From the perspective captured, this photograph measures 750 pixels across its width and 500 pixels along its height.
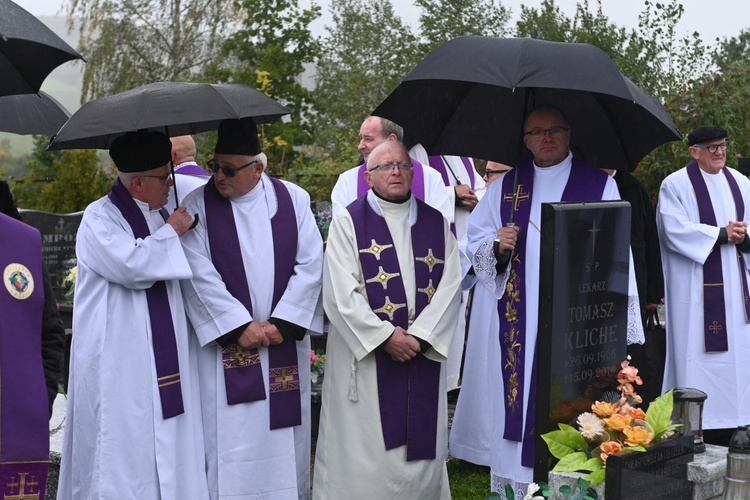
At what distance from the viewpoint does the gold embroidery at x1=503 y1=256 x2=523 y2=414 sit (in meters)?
5.79

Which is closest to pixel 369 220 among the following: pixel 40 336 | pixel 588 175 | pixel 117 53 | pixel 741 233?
pixel 588 175

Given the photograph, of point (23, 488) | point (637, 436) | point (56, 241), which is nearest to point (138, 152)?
point (23, 488)

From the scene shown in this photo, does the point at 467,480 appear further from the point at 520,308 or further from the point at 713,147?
the point at 713,147

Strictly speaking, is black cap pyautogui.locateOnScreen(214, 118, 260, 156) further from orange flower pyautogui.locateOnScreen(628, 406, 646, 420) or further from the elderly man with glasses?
the elderly man with glasses

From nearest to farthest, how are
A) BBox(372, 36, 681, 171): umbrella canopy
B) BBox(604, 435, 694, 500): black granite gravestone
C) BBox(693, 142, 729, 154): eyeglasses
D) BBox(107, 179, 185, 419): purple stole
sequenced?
1. BBox(604, 435, 694, 500): black granite gravestone
2. BBox(372, 36, 681, 171): umbrella canopy
3. BBox(107, 179, 185, 419): purple stole
4. BBox(693, 142, 729, 154): eyeglasses

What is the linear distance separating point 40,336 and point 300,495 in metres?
2.24

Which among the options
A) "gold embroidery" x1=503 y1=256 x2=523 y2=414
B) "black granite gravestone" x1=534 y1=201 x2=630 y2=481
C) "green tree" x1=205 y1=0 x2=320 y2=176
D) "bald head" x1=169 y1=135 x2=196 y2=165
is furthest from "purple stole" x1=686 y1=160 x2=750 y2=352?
"green tree" x1=205 y1=0 x2=320 y2=176

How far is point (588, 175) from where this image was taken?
585 cm

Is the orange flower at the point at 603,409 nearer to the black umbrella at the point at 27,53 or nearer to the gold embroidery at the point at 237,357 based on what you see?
the gold embroidery at the point at 237,357

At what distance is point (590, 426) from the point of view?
4.92 m

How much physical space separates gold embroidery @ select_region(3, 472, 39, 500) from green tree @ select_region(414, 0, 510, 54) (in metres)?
20.7

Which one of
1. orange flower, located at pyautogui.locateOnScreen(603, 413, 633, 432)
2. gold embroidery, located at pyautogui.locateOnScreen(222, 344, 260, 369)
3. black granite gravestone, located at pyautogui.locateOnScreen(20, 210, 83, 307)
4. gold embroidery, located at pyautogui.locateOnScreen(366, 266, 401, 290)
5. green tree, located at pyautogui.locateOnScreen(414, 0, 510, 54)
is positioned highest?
green tree, located at pyautogui.locateOnScreen(414, 0, 510, 54)

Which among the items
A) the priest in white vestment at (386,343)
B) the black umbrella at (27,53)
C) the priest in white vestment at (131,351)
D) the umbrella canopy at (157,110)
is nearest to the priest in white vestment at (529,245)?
the priest in white vestment at (386,343)

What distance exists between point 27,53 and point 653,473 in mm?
3198
